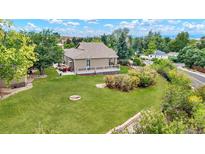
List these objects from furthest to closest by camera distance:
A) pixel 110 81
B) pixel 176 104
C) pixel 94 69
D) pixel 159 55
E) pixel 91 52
→ pixel 91 52 < pixel 94 69 < pixel 159 55 < pixel 110 81 < pixel 176 104

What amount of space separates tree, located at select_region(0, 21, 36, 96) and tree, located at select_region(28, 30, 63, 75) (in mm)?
3683

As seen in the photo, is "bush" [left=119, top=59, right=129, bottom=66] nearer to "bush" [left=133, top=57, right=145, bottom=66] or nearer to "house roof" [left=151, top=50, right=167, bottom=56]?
"bush" [left=133, top=57, right=145, bottom=66]

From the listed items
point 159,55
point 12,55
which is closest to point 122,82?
point 159,55

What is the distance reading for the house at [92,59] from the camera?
549 inches

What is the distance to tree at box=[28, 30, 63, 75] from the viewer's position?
13336 millimetres

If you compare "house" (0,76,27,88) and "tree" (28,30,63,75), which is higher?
"tree" (28,30,63,75)

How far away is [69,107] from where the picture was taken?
862cm

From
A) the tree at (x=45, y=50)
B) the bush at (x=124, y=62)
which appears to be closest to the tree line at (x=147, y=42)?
the tree at (x=45, y=50)

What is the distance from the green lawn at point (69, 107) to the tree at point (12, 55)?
998 mm

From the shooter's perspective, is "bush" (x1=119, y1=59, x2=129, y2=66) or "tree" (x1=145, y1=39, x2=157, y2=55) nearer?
"tree" (x1=145, y1=39, x2=157, y2=55)

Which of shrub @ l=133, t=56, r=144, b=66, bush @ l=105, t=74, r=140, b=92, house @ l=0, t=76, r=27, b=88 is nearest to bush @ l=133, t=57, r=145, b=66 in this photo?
shrub @ l=133, t=56, r=144, b=66

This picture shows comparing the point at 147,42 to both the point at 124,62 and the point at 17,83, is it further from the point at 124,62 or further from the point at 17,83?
the point at 17,83

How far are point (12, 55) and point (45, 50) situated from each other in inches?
200
